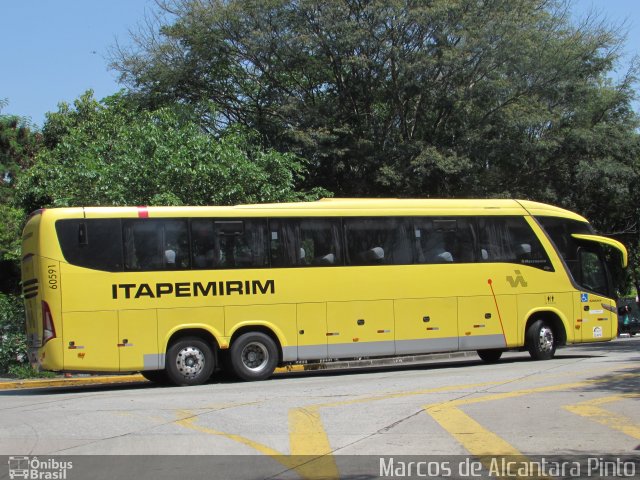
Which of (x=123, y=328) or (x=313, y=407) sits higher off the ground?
(x=123, y=328)

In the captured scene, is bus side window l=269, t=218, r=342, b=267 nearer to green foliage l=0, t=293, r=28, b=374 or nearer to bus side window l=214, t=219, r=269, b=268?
bus side window l=214, t=219, r=269, b=268

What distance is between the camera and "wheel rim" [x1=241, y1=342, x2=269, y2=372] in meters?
15.7

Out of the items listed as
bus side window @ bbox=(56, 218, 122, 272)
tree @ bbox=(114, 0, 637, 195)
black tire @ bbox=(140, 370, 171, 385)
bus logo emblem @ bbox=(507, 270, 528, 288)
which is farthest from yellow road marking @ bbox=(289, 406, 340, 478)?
tree @ bbox=(114, 0, 637, 195)

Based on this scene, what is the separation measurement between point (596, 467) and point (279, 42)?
2237 centimetres

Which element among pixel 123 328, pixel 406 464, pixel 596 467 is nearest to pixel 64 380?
pixel 123 328

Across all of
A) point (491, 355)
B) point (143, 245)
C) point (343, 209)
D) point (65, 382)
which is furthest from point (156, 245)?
point (491, 355)

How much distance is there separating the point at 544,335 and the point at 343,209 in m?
6.03

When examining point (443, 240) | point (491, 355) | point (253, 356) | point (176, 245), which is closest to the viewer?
point (176, 245)

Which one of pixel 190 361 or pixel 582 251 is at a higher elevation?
pixel 582 251

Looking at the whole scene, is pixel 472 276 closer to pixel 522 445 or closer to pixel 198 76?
pixel 522 445

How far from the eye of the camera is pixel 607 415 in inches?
384

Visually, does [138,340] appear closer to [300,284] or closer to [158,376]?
[158,376]

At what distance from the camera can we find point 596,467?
279 inches

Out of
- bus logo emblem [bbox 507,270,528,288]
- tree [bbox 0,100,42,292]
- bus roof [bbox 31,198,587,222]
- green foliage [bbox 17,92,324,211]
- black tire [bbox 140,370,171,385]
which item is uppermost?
tree [bbox 0,100,42,292]
